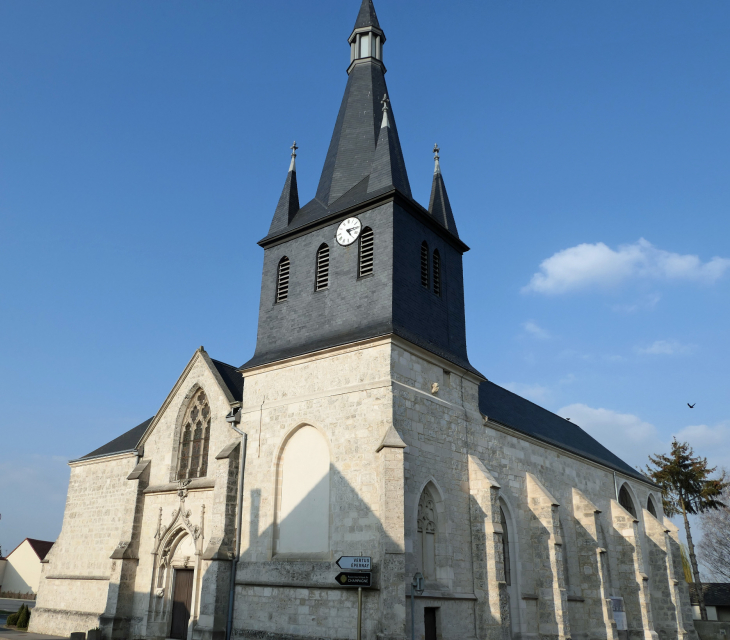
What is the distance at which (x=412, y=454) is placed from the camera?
14.8 meters

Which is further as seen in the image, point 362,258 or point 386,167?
point 386,167

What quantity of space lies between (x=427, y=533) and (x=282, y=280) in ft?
27.7

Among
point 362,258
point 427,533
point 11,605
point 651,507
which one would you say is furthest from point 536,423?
point 11,605

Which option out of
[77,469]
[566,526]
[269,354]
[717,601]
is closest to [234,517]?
[269,354]

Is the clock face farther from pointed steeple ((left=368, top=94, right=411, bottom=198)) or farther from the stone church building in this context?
pointed steeple ((left=368, top=94, right=411, bottom=198))

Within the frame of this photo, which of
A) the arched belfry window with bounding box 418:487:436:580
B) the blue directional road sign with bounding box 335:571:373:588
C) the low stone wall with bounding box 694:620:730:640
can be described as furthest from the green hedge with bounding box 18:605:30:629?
the low stone wall with bounding box 694:620:730:640

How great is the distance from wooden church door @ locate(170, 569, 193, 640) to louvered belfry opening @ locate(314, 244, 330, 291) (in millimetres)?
8686

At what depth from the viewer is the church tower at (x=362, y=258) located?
54.3ft

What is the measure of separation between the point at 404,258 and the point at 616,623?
13448 mm

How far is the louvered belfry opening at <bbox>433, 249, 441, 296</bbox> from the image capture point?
18.5m

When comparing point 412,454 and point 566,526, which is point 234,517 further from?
point 566,526

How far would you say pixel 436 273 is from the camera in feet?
61.3

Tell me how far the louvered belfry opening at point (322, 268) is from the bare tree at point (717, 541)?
33.4m

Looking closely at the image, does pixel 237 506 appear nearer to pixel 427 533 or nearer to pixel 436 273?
pixel 427 533
